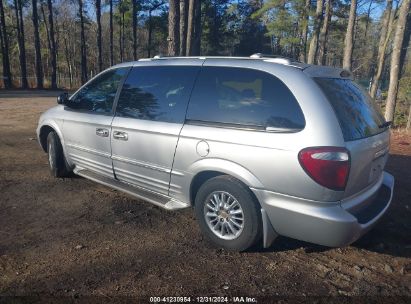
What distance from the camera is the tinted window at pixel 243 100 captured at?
10.5 ft

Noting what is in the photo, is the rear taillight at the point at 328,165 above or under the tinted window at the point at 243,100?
under

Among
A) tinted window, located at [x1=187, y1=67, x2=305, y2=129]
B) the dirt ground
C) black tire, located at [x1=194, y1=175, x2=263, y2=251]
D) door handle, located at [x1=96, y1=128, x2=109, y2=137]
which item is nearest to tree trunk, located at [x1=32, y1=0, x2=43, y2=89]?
the dirt ground

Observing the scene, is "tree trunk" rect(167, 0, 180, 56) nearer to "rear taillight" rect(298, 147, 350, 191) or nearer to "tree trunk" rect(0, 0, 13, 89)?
"rear taillight" rect(298, 147, 350, 191)

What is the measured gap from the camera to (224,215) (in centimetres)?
362

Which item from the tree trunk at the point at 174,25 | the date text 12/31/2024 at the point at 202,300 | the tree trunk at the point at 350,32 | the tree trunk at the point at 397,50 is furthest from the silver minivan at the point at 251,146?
the tree trunk at the point at 350,32

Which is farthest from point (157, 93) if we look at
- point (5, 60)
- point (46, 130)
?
point (5, 60)

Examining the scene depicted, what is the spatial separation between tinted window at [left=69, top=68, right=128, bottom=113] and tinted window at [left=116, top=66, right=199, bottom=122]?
22cm

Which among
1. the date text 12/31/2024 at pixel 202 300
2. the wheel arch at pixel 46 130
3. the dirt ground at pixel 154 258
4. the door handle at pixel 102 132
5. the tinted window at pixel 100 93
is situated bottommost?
the date text 12/31/2024 at pixel 202 300

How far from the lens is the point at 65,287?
2992mm

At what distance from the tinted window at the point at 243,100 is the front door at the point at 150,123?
190 mm

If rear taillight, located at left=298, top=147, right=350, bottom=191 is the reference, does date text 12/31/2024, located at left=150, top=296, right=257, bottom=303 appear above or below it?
below

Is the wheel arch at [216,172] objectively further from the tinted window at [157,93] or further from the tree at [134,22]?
the tree at [134,22]

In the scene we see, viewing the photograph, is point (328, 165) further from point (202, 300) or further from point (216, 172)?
point (202, 300)

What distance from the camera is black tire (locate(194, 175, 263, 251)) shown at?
11.1 feet
